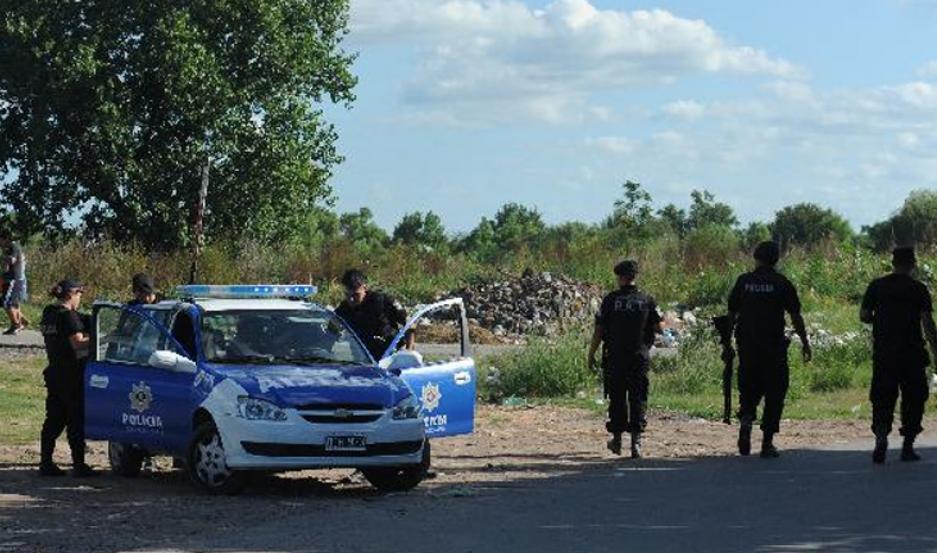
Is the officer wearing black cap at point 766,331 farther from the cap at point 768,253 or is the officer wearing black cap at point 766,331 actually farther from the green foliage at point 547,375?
the green foliage at point 547,375

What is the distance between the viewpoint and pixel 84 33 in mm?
49344

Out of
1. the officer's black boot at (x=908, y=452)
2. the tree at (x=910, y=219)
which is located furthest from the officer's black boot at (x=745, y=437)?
the tree at (x=910, y=219)

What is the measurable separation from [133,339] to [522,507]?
14.2 ft

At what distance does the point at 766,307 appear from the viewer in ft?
56.4

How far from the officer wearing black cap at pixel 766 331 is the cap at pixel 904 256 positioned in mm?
987

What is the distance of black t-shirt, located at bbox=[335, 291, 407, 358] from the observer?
17.7 m

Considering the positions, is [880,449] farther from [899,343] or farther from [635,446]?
[635,446]

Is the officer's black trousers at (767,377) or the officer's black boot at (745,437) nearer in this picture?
the officer's black trousers at (767,377)

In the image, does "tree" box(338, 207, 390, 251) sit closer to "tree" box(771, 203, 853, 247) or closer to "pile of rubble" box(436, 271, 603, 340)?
"tree" box(771, 203, 853, 247)

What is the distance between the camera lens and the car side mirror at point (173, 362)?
1538cm

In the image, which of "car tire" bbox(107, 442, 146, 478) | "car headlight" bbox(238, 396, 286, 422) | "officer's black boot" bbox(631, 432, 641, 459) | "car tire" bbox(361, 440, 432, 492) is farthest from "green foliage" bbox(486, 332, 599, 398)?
"car headlight" bbox(238, 396, 286, 422)

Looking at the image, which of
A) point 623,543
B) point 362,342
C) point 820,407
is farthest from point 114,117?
point 623,543

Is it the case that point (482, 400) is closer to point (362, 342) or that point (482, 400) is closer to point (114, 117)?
point (362, 342)

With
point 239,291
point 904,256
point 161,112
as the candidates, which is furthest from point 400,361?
point 161,112
